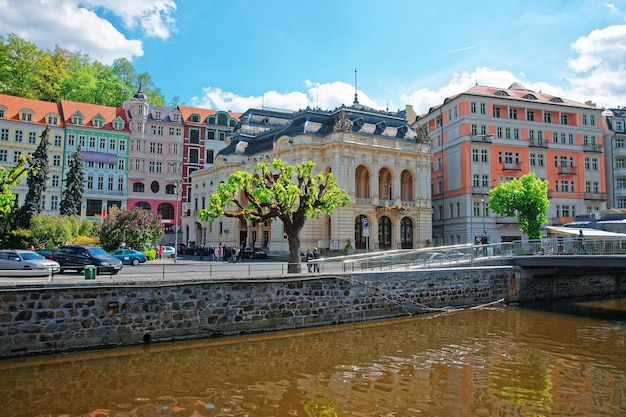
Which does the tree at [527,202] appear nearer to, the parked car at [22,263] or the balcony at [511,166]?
the balcony at [511,166]

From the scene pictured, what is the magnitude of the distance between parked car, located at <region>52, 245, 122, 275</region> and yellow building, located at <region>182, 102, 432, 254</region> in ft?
76.3

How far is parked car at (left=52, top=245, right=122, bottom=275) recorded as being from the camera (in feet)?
78.1

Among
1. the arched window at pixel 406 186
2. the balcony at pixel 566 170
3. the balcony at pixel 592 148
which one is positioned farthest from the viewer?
the balcony at pixel 592 148

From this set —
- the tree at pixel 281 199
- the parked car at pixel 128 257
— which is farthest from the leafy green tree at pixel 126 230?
the tree at pixel 281 199

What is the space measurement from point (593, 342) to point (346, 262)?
11.1m

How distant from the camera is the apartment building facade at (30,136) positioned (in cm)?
6081

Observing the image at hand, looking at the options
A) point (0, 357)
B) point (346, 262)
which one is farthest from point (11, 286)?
point (346, 262)

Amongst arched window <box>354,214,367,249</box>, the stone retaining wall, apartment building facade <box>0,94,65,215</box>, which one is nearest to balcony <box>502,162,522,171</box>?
arched window <box>354,214,367,249</box>

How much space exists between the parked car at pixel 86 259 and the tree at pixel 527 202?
3023cm

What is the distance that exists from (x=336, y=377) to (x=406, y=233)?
38.0m

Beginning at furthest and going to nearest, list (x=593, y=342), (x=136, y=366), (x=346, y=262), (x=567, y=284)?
(x=567, y=284) → (x=346, y=262) → (x=593, y=342) → (x=136, y=366)

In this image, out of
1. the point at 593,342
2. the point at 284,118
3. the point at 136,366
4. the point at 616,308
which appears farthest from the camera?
the point at 284,118

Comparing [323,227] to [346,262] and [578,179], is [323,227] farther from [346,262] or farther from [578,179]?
[578,179]

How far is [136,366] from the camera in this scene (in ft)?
47.8
